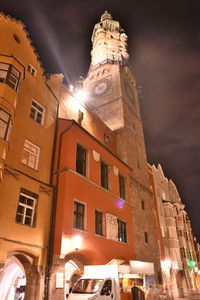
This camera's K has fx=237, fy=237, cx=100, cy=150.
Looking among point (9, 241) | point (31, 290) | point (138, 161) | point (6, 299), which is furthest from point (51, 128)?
point (138, 161)

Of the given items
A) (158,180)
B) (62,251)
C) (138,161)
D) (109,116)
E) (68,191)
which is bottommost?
(62,251)

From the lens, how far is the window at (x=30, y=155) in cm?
1530

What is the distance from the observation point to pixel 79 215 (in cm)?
1579

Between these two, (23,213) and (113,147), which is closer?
(23,213)

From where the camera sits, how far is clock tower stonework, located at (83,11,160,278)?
78.0 feet

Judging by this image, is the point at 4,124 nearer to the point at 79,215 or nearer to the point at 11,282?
the point at 79,215

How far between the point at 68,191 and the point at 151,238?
13685mm

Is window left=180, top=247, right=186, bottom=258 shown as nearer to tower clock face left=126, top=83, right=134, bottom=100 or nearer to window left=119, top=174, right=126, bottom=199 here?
window left=119, top=174, right=126, bottom=199

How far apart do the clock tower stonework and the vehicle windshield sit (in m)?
10.1

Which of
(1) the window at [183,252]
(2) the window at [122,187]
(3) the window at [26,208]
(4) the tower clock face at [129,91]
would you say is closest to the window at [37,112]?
(3) the window at [26,208]

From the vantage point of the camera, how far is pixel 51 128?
1777 centimetres

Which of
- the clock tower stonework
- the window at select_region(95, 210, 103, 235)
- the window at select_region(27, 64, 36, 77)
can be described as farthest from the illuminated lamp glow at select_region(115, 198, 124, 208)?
the window at select_region(27, 64, 36, 77)

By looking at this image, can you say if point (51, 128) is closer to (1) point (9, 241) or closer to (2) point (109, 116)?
(1) point (9, 241)

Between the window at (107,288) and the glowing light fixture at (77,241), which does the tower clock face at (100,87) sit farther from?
the window at (107,288)
